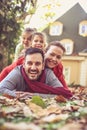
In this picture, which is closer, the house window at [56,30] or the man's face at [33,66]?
the man's face at [33,66]

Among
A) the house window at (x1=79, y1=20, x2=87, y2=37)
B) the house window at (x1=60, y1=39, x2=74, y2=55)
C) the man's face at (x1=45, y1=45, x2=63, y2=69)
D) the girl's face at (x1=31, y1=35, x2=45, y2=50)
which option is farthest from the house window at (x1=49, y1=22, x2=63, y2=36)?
the man's face at (x1=45, y1=45, x2=63, y2=69)

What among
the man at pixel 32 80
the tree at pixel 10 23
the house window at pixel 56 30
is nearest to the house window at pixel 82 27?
the house window at pixel 56 30

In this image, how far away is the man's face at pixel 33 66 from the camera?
422 centimetres

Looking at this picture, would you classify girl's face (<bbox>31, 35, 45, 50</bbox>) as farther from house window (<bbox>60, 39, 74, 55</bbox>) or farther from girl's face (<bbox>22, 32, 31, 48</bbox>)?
house window (<bbox>60, 39, 74, 55</bbox>)

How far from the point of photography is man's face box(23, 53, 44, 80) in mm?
4219

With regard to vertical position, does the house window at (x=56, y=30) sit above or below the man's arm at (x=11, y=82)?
above

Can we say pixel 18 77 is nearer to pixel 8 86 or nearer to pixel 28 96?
pixel 8 86

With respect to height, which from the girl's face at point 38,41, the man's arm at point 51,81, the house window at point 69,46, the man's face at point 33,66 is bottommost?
the house window at point 69,46

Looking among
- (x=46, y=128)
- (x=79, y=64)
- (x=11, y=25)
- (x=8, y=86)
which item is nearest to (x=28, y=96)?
(x=8, y=86)

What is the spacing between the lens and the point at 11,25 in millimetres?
14023

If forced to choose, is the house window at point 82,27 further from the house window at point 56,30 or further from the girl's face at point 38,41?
the girl's face at point 38,41

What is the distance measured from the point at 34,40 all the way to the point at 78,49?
25.7m

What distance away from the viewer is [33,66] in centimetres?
421

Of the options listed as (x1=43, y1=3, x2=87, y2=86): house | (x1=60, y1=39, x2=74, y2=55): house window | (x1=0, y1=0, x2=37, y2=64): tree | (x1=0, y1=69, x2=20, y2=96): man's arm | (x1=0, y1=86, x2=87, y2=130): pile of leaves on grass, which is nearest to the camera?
(x1=0, y1=86, x2=87, y2=130): pile of leaves on grass
